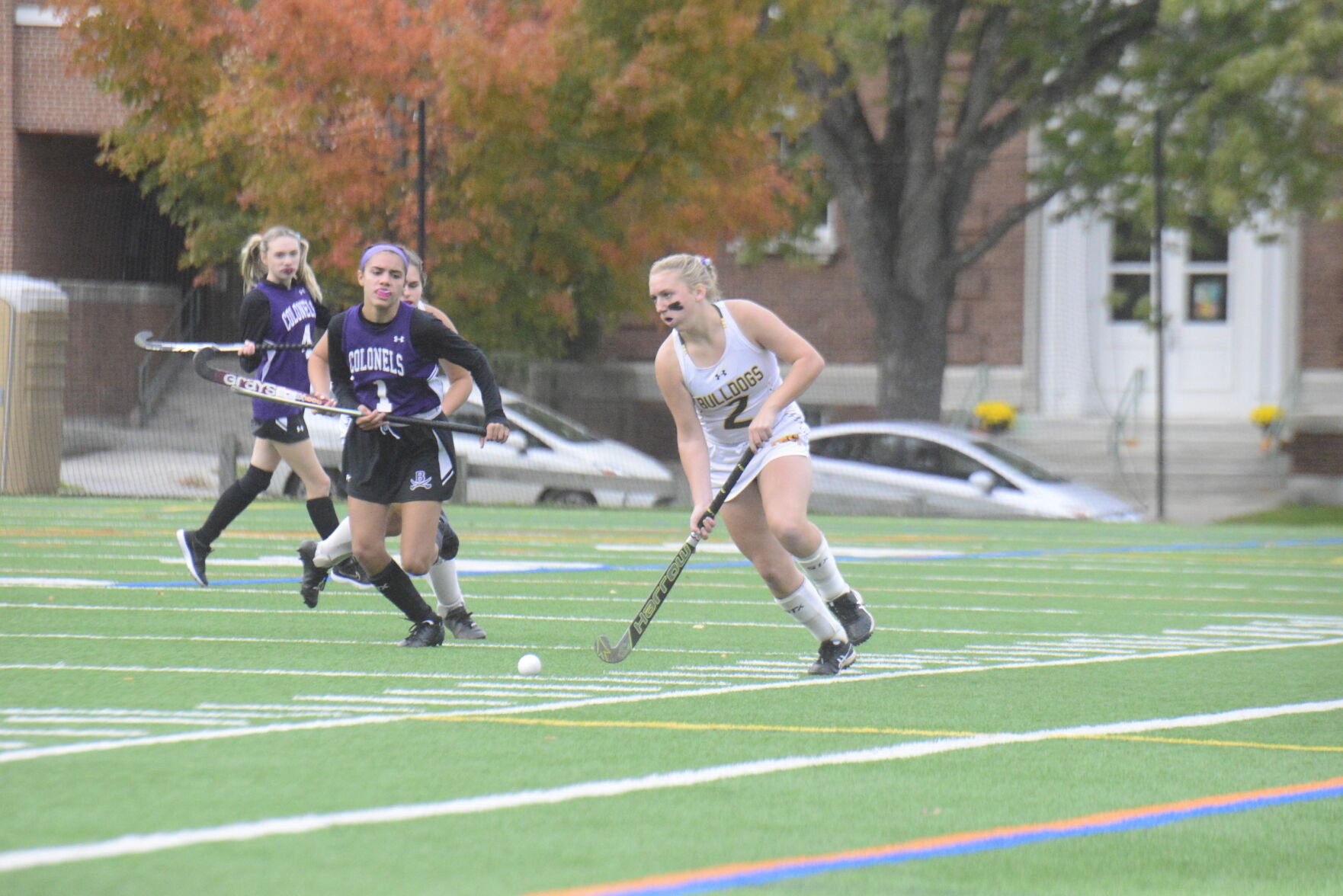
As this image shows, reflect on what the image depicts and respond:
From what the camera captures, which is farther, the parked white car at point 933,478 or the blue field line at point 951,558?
the parked white car at point 933,478

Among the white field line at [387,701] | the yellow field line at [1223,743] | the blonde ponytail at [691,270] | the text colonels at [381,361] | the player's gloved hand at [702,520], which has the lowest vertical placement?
the yellow field line at [1223,743]

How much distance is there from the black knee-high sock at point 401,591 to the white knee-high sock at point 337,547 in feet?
1.78

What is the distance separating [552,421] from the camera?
22781 millimetres

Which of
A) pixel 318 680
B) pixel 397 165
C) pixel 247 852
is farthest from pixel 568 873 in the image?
pixel 397 165

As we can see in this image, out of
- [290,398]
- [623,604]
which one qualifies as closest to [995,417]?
[623,604]

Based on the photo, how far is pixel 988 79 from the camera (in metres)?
23.8

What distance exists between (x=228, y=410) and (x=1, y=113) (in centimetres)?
604

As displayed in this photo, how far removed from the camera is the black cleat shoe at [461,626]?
9.39m

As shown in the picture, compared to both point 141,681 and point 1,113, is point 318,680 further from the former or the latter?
point 1,113

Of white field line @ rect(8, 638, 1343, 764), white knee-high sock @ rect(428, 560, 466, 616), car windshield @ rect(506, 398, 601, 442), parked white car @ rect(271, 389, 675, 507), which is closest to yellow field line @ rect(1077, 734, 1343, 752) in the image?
white field line @ rect(8, 638, 1343, 764)

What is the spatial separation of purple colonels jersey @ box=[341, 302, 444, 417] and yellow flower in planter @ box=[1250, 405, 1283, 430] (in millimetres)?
20559

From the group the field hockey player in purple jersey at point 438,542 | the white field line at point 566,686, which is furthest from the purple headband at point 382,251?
the white field line at point 566,686

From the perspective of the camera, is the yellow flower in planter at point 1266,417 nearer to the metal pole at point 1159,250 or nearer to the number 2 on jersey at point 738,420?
the metal pole at point 1159,250

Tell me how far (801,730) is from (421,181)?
48.1ft
